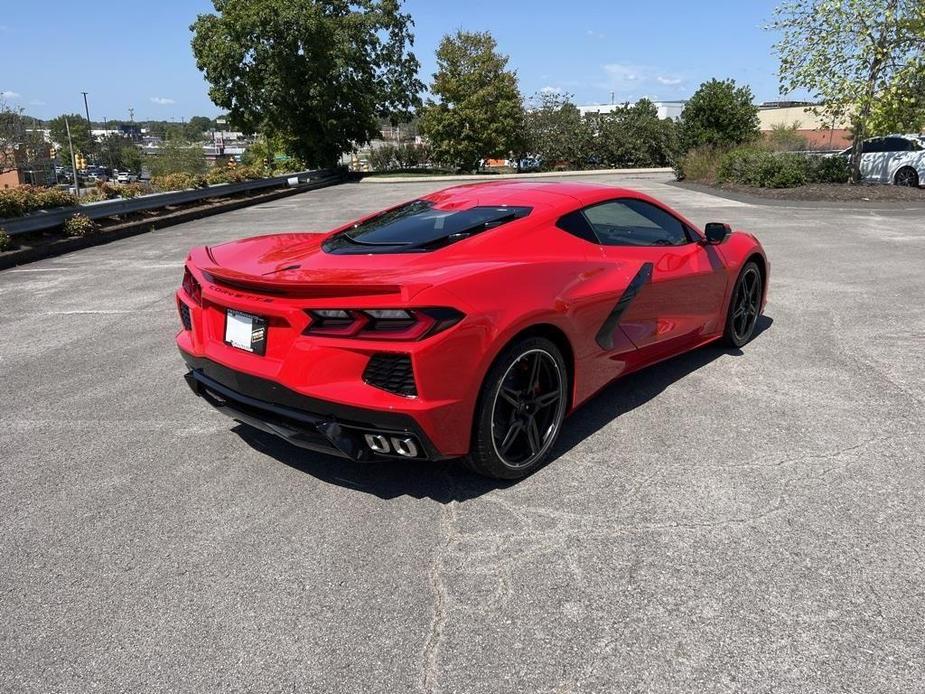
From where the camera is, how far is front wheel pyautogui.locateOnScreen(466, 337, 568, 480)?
10.2ft

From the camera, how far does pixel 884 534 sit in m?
2.89

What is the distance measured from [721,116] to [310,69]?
20.8 m

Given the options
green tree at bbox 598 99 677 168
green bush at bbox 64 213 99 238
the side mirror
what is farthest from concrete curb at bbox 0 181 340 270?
green tree at bbox 598 99 677 168

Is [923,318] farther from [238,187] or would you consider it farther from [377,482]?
[238,187]

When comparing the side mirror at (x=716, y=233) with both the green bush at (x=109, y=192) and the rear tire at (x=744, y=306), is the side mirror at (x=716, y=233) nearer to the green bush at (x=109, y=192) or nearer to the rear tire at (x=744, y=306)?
the rear tire at (x=744, y=306)

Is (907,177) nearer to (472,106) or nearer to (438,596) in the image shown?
(438,596)

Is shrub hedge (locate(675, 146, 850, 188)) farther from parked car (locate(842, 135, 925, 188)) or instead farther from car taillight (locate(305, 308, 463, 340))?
car taillight (locate(305, 308, 463, 340))

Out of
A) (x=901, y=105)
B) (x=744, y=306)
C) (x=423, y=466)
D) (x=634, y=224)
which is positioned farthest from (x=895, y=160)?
(x=423, y=466)

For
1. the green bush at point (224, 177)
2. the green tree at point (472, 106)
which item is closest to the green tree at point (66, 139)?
the green tree at point (472, 106)

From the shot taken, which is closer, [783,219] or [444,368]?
[444,368]

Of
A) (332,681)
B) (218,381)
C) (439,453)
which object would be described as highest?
(218,381)

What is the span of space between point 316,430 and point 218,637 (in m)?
0.90

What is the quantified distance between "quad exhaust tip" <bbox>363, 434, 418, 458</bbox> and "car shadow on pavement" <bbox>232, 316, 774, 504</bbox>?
0.45m

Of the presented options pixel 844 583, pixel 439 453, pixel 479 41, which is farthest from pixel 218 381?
pixel 479 41
